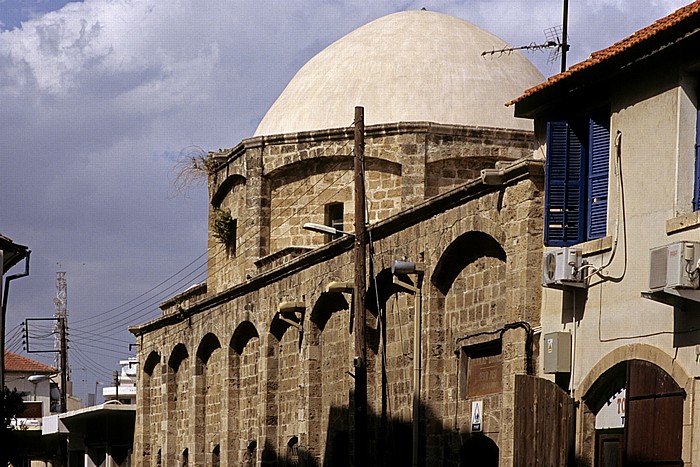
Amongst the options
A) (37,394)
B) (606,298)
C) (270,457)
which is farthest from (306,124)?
(37,394)

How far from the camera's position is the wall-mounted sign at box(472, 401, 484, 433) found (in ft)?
64.4

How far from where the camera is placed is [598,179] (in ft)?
54.8

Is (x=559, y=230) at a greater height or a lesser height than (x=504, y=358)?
greater

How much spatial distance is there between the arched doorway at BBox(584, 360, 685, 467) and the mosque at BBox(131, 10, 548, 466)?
47 centimetres

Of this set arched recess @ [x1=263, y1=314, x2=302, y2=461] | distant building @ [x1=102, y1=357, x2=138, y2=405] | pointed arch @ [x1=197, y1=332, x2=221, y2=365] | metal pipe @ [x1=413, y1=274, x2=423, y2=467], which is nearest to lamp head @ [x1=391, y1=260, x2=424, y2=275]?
metal pipe @ [x1=413, y1=274, x2=423, y2=467]

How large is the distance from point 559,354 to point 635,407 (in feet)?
5.78

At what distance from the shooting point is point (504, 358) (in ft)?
61.3

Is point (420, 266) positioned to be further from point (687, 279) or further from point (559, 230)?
point (687, 279)

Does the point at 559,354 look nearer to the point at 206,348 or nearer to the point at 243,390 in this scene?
the point at 243,390

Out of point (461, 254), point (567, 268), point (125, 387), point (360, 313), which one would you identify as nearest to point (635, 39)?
point (567, 268)

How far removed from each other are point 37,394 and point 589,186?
60783 mm

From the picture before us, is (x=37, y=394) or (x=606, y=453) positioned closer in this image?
(x=606, y=453)

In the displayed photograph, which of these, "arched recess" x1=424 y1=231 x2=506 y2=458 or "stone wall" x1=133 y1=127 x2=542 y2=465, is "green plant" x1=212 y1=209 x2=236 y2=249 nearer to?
"stone wall" x1=133 y1=127 x2=542 y2=465

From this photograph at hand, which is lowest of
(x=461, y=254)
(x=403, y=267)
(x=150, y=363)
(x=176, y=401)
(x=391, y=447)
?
(x=391, y=447)
